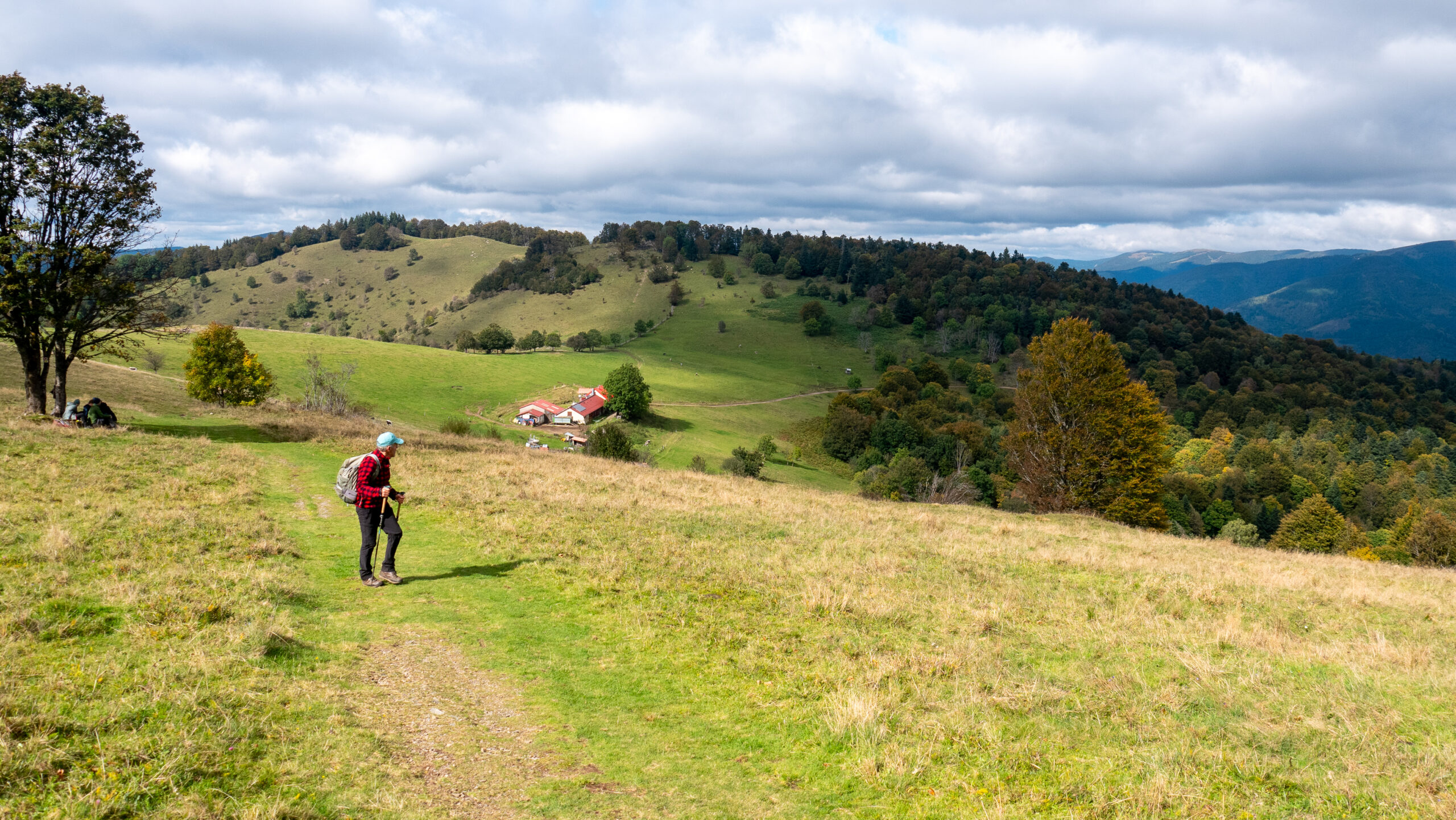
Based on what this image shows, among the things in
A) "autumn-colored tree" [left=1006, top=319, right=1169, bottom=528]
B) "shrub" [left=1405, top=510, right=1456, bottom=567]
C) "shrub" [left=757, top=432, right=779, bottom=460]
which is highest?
"autumn-colored tree" [left=1006, top=319, right=1169, bottom=528]

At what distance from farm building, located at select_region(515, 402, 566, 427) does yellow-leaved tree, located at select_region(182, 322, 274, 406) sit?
120ft

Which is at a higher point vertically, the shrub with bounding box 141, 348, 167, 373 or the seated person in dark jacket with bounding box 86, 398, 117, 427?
the seated person in dark jacket with bounding box 86, 398, 117, 427

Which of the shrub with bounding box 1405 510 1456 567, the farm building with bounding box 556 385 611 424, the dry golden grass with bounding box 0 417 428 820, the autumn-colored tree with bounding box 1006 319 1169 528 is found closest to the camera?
the dry golden grass with bounding box 0 417 428 820

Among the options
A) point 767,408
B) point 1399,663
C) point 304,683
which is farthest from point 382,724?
point 767,408

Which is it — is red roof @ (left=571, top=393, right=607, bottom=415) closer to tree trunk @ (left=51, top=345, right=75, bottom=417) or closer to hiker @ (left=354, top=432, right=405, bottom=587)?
tree trunk @ (left=51, top=345, right=75, bottom=417)

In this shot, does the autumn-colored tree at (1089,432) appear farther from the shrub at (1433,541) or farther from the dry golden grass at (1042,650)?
the shrub at (1433,541)

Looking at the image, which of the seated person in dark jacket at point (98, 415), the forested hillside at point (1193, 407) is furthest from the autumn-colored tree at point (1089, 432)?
the seated person in dark jacket at point (98, 415)

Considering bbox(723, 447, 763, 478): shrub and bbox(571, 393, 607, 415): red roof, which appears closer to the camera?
bbox(723, 447, 763, 478): shrub

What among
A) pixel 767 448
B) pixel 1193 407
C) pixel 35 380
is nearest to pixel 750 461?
pixel 767 448

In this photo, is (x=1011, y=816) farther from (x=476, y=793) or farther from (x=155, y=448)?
(x=155, y=448)

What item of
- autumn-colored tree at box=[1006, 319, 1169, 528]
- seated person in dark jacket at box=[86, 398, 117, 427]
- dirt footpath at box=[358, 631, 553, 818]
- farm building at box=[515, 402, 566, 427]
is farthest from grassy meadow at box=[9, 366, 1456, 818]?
farm building at box=[515, 402, 566, 427]

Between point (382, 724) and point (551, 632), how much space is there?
349 centimetres

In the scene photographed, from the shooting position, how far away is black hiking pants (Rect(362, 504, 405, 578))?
12.4 meters

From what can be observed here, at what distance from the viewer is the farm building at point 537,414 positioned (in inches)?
3713
